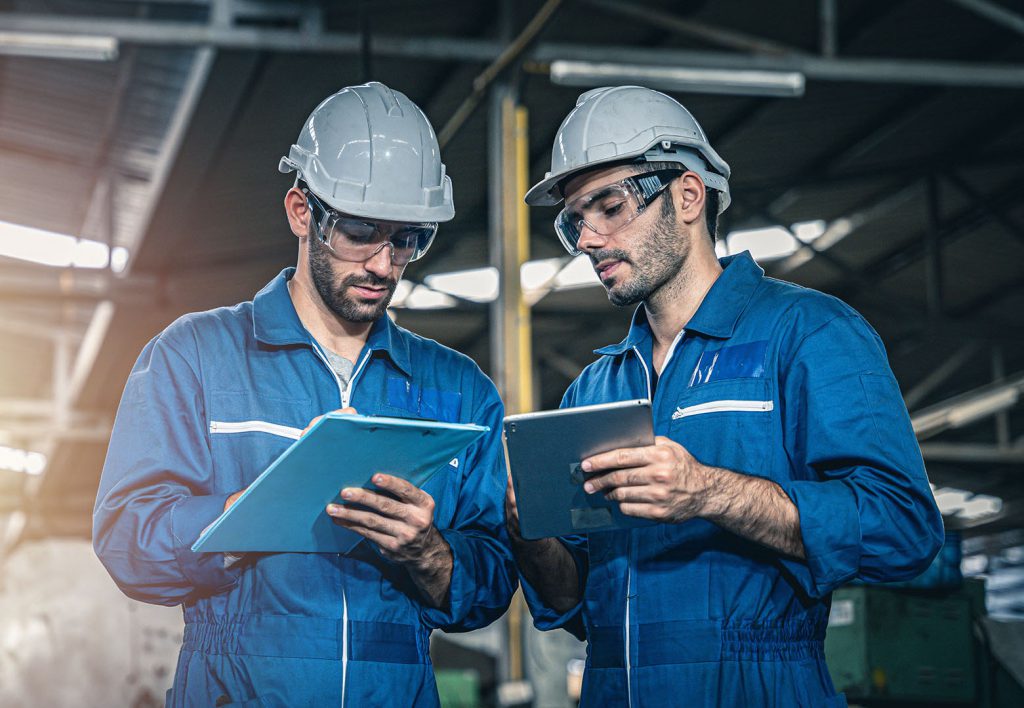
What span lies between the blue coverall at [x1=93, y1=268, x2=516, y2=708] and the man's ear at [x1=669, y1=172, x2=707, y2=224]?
2.85 ft

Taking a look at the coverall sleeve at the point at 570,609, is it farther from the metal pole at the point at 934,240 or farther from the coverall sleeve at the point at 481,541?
the metal pole at the point at 934,240

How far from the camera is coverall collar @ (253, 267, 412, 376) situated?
120 inches

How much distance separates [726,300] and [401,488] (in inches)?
40.1

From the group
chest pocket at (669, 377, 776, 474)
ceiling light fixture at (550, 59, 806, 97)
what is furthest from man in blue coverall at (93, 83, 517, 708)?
ceiling light fixture at (550, 59, 806, 97)

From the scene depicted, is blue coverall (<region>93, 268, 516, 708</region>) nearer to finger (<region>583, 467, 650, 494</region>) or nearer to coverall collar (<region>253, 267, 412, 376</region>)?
coverall collar (<region>253, 267, 412, 376</region>)

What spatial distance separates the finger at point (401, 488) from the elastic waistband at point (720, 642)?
66cm

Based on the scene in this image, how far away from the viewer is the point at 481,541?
3064 mm

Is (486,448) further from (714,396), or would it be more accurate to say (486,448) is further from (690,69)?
(690,69)

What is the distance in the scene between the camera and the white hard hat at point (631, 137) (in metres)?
3.19

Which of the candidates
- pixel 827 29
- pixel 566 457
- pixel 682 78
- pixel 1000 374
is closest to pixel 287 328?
pixel 566 457

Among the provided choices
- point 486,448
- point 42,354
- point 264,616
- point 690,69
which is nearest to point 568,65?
point 690,69

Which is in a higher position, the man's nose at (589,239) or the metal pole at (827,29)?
the metal pole at (827,29)

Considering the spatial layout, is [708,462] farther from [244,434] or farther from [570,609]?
[244,434]

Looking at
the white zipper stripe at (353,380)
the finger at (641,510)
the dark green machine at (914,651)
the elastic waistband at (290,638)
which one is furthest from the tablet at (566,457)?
the dark green machine at (914,651)
